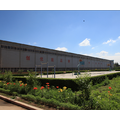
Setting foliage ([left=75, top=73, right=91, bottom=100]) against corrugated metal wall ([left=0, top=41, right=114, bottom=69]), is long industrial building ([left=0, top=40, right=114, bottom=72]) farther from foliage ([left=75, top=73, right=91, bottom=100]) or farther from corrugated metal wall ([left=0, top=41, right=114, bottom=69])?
foliage ([left=75, top=73, right=91, bottom=100])

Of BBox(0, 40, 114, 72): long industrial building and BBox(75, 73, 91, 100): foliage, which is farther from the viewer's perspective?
BBox(0, 40, 114, 72): long industrial building

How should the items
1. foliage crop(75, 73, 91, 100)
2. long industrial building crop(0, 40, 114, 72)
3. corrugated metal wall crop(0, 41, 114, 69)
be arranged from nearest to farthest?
1. foliage crop(75, 73, 91, 100)
2. long industrial building crop(0, 40, 114, 72)
3. corrugated metal wall crop(0, 41, 114, 69)

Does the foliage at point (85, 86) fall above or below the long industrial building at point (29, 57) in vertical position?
below

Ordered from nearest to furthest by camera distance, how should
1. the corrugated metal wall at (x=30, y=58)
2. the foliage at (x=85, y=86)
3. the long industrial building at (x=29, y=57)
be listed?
the foliage at (x=85, y=86) < the long industrial building at (x=29, y=57) < the corrugated metal wall at (x=30, y=58)

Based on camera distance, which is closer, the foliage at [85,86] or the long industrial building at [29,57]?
the foliage at [85,86]

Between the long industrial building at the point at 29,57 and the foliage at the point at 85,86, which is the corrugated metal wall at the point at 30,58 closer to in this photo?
the long industrial building at the point at 29,57

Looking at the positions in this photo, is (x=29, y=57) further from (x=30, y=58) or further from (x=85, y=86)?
(x=85, y=86)

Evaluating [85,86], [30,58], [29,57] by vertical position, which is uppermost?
[29,57]

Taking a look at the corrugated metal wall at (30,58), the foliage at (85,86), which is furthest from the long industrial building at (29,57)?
the foliage at (85,86)

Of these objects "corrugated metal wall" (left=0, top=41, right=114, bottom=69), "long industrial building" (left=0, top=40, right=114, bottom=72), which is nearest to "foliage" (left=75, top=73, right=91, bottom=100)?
"long industrial building" (left=0, top=40, right=114, bottom=72)

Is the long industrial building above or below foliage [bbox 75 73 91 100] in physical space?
above

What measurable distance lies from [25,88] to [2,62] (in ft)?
76.6

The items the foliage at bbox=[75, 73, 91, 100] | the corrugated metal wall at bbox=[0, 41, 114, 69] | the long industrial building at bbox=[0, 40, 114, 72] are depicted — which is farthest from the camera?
the corrugated metal wall at bbox=[0, 41, 114, 69]

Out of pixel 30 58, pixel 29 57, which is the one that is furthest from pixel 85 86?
pixel 30 58
